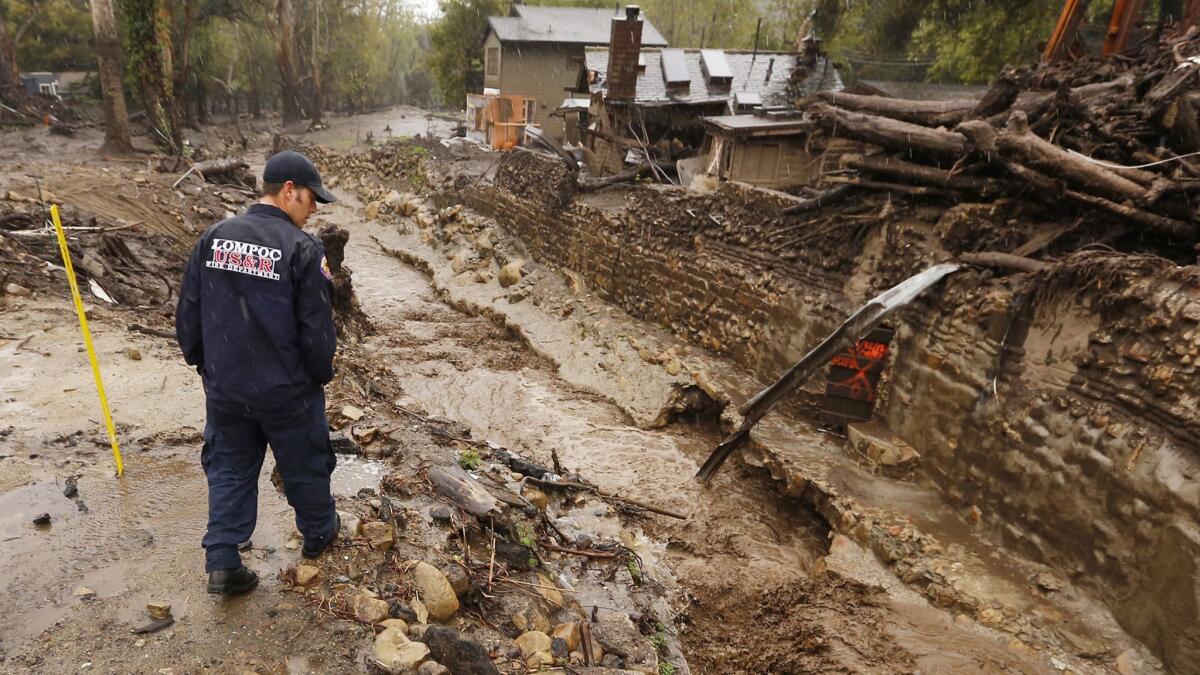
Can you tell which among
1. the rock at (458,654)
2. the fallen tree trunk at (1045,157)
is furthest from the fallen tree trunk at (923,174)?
the rock at (458,654)

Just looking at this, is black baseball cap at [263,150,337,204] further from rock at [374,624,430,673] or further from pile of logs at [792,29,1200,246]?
pile of logs at [792,29,1200,246]

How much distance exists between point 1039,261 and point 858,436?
7.75 feet

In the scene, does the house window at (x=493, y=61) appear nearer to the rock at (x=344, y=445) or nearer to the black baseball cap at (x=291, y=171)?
the rock at (x=344, y=445)

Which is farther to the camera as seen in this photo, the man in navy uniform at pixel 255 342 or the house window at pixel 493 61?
the house window at pixel 493 61

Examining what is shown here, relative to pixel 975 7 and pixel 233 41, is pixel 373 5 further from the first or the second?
pixel 975 7

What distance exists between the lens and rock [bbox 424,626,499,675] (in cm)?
278

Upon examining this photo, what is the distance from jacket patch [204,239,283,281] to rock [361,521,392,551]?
1628mm

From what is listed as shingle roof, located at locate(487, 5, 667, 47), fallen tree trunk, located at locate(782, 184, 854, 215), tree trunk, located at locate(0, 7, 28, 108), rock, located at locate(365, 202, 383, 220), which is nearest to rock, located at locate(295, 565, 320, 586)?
fallen tree trunk, located at locate(782, 184, 854, 215)

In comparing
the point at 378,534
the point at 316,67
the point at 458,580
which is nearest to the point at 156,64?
the point at 316,67

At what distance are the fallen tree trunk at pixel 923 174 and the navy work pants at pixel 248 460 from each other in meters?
6.07

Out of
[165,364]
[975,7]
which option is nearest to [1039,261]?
[165,364]

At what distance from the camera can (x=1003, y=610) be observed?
4469 millimetres

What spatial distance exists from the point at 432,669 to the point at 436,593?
58 centimetres

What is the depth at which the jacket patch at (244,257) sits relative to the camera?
9.45ft
